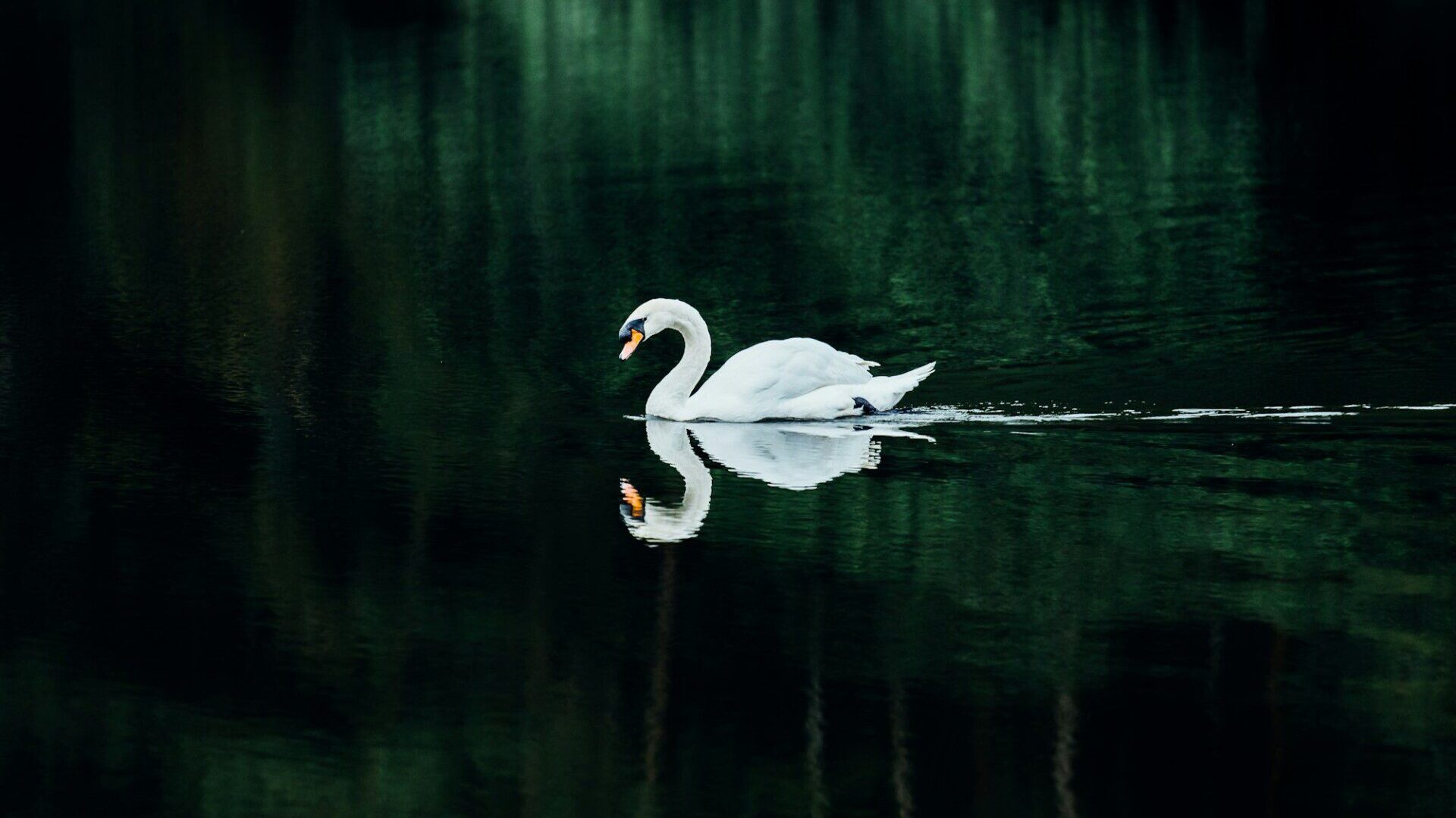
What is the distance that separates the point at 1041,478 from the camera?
44.4 feet

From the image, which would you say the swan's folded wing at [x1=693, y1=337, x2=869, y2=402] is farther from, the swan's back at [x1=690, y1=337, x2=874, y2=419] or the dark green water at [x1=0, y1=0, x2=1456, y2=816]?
the dark green water at [x1=0, y1=0, x2=1456, y2=816]

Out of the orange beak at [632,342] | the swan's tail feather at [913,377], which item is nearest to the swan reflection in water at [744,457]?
the swan's tail feather at [913,377]

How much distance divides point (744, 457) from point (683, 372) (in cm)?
189

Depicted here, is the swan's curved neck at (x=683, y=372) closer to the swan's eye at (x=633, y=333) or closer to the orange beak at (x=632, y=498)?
the swan's eye at (x=633, y=333)

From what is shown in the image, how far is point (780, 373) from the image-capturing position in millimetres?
15914

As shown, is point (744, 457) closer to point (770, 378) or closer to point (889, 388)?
point (770, 378)

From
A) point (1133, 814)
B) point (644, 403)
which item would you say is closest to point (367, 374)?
point (644, 403)

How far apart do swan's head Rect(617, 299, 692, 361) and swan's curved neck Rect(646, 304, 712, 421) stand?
1 centimetres

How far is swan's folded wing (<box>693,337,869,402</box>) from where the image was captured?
52.2 ft

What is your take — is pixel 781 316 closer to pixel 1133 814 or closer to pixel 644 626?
pixel 644 626

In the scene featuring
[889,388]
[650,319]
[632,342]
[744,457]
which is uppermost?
[650,319]

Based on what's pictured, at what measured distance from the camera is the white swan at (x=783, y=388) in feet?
52.0

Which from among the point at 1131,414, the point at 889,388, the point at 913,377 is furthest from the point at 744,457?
the point at 1131,414

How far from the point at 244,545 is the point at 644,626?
9.89ft
